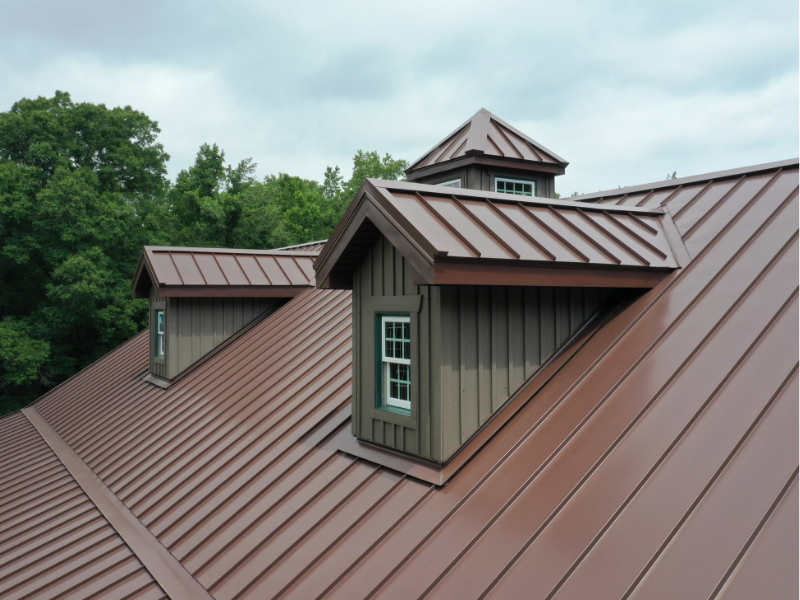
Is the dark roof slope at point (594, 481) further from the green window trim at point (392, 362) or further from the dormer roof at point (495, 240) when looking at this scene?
the green window trim at point (392, 362)

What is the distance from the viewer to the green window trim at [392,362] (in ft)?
17.7

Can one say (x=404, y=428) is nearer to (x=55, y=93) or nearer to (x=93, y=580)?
(x=93, y=580)

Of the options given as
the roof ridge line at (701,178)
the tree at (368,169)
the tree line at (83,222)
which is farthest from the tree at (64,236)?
the roof ridge line at (701,178)

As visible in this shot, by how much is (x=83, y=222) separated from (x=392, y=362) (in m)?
27.5

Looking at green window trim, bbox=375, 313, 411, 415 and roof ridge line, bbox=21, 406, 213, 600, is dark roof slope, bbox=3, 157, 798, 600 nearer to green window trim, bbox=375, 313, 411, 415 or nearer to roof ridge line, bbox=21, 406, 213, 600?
roof ridge line, bbox=21, 406, 213, 600

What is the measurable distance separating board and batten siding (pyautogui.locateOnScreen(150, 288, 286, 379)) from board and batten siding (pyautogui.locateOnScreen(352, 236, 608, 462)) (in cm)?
705

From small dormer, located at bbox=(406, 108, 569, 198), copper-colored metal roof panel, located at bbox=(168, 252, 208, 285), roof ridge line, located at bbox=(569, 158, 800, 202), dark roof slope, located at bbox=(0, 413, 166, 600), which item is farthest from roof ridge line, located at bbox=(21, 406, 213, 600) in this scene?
small dormer, located at bbox=(406, 108, 569, 198)

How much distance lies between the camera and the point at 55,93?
31.8 m

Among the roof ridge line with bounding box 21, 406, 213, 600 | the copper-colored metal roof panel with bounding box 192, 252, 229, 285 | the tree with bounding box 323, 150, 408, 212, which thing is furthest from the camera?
the tree with bounding box 323, 150, 408, 212

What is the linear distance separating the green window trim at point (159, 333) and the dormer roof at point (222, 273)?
875 millimetres

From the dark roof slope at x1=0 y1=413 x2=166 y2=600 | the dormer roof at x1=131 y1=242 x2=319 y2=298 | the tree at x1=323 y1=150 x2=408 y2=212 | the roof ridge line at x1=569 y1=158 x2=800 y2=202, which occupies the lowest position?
the dark roof slope at x1=0 y1=413 x2=166 y2=600

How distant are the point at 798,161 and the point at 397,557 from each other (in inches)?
244

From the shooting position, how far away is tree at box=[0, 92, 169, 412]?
89.3 feet

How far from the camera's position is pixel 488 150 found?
1238cm
